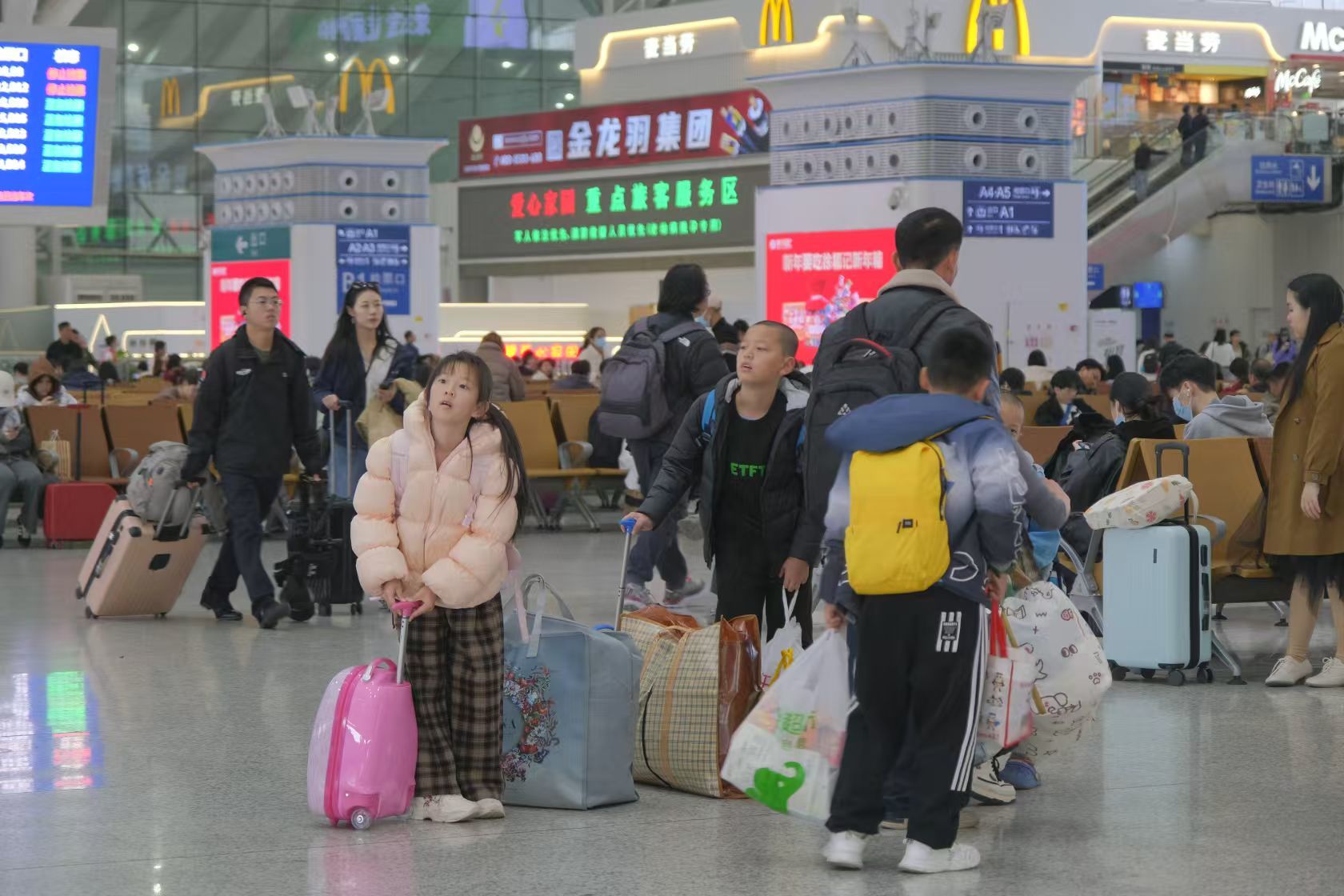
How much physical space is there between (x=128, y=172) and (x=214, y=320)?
58.4 ft

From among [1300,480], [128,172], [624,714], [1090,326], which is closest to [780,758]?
[624,714]

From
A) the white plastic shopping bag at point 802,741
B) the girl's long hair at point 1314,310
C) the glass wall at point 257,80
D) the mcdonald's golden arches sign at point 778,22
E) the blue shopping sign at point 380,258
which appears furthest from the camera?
the glass wall at point 257,80

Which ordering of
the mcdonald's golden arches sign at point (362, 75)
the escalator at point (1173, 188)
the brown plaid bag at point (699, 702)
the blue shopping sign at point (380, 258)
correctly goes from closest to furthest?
1. the brown plaid bag at point (699, 702)
2. the blue shopping sign at point (380, 258)
3. the escalator at point (1173, 188)
4. the mcdonald's golden arches sign at point (362, 75)

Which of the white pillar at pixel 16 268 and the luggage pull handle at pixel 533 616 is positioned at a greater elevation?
the white pillar at pixel 16 268

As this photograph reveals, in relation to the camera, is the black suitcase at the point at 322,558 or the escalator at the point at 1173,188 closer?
the black suitcase at the point at 322,558

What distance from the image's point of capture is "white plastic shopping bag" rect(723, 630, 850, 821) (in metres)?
4.87

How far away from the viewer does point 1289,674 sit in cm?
770

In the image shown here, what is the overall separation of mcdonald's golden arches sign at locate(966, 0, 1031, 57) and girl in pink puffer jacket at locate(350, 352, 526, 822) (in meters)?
13.1

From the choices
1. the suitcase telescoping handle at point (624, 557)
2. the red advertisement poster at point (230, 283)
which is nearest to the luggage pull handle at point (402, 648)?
the suitcase telescoping handle at point (624, 557)

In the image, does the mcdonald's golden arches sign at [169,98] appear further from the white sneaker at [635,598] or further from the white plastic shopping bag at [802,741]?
the white plastic shopping bag at [802,741]

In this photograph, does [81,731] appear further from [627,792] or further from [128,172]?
[128,172]

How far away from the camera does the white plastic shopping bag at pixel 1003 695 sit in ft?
16.2

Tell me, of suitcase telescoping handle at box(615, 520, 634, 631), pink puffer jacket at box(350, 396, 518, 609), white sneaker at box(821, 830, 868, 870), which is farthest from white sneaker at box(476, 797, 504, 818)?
white sneaker at box(821, 830, 868, 870)

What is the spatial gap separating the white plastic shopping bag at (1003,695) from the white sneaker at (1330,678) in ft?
10.3
